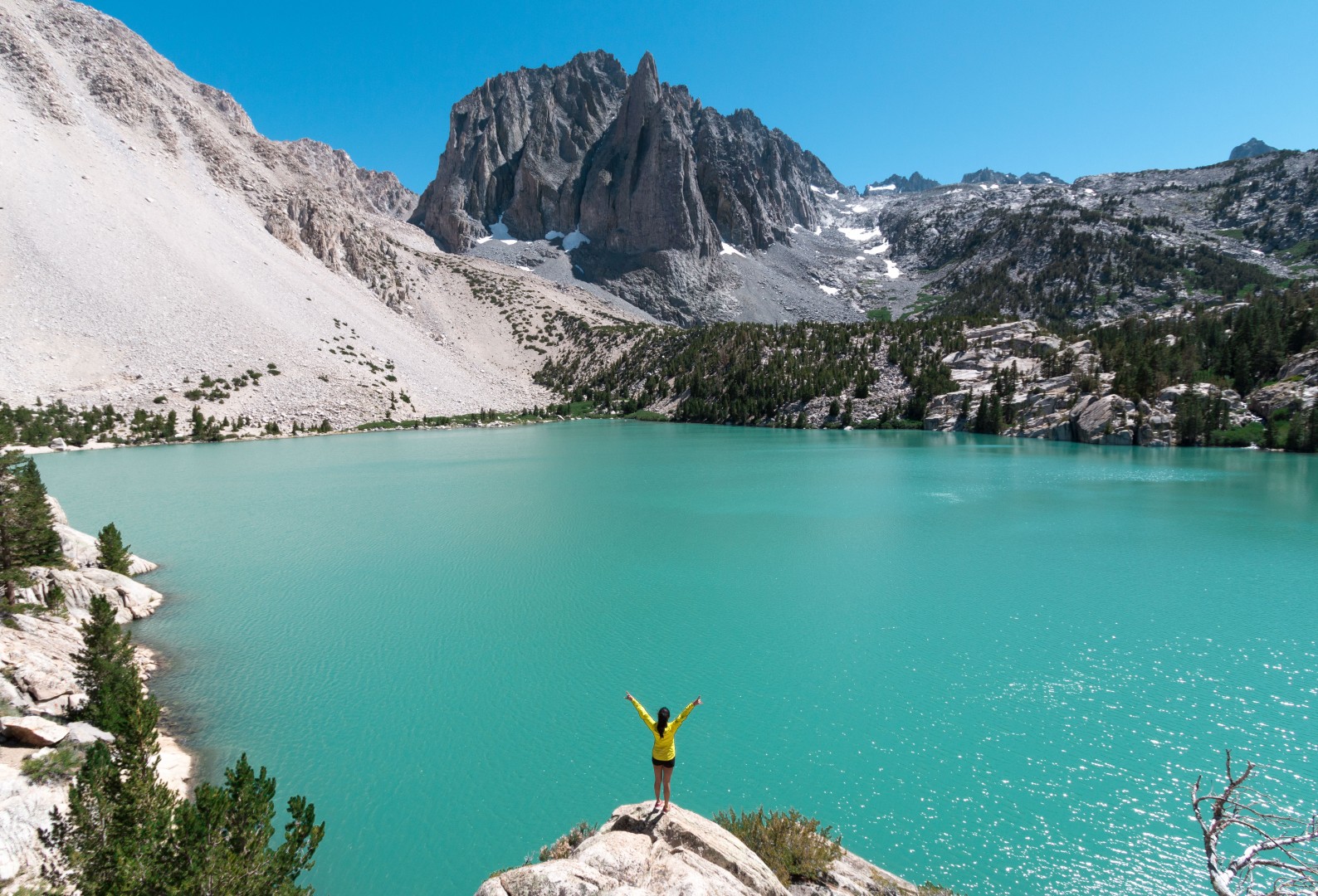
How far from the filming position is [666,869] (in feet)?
15.8

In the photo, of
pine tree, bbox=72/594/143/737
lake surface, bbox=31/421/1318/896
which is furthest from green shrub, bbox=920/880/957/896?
pine tree, bbox=72/594/143/737

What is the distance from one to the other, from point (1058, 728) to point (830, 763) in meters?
3.86

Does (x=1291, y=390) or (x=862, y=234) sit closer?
(x=1291, y=390)

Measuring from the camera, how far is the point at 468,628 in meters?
13.8

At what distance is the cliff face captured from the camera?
134m

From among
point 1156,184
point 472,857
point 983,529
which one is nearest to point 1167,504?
point 983,529

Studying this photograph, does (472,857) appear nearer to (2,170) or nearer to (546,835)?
(546,835)

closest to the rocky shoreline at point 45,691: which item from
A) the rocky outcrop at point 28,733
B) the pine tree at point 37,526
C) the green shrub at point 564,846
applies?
the rocky outcrop at point 28,733

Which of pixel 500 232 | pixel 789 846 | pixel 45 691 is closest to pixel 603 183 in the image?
pixel 500 232

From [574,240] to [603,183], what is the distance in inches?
558

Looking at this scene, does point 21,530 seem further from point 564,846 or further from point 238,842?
point 564,846

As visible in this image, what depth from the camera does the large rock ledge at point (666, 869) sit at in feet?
14.8

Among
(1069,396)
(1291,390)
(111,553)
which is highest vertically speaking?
(1291,390)

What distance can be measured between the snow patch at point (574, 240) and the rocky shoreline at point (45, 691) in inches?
5175
